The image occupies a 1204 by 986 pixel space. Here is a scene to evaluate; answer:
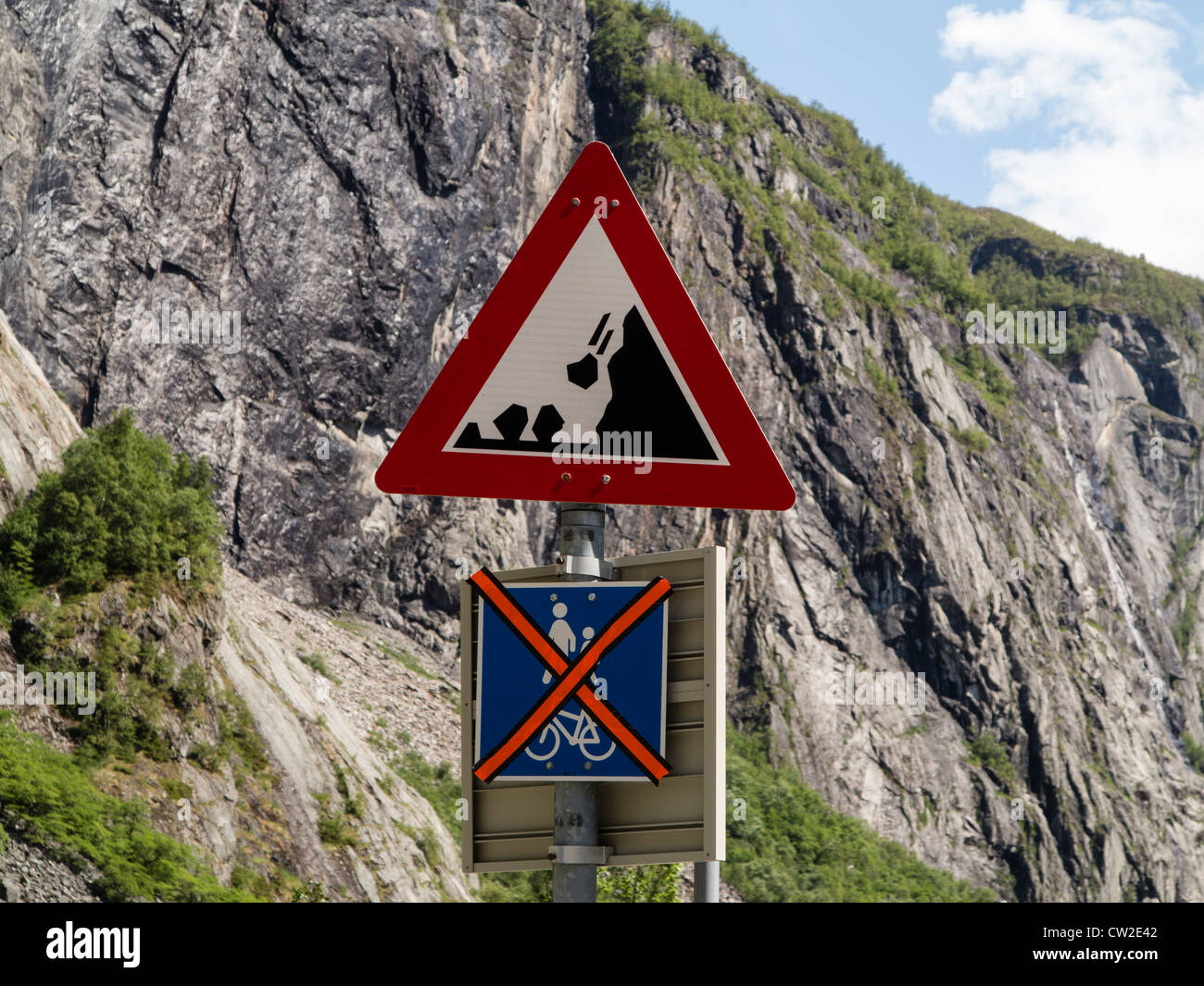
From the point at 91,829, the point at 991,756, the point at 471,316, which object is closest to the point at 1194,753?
the point at 991,756

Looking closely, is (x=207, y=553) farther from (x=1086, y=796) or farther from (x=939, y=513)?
(x=1086, y=796)

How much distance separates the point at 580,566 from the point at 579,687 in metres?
0.29

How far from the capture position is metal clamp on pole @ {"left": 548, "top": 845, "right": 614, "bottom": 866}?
2.88m

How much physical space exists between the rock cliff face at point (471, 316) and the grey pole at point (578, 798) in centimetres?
3647

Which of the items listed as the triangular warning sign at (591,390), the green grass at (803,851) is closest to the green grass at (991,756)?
the green grass at (803,851)

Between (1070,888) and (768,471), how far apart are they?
262 ft

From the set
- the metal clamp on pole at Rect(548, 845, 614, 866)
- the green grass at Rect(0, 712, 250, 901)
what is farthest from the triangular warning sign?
the green grass at Rect(0, 712, 250, 901)

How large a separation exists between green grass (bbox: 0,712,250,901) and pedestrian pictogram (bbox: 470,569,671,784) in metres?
24.5

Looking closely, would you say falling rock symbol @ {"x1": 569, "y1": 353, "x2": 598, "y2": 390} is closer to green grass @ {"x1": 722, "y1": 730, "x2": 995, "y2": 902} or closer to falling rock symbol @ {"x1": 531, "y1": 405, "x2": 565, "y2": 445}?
falling rock symbol @ {"x1": 531, "y1": 405, "x2": 565, "y2": 445}

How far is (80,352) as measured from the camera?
5372cm

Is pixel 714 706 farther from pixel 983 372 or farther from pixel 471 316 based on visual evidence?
pixel 983 372

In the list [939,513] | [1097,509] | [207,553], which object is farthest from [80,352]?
[1097,509]

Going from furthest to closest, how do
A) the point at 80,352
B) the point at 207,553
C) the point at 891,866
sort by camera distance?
the point at 891,866 → the point at 80,352 → the point at 207,553

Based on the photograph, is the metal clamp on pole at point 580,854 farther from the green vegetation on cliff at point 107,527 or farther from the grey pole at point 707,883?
the green vegetation on cliff at point 107,527
